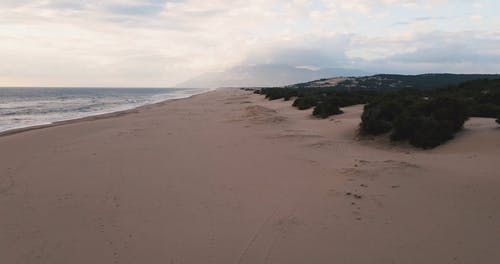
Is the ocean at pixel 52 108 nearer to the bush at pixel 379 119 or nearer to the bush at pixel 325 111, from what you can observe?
the bush at pixel 325 111

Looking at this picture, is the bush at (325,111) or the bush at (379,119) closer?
the bush at (379,119)

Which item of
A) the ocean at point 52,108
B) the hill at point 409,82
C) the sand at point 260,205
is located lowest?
the sand at point 260,205

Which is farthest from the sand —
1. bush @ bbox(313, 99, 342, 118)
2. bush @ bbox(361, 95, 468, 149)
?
bush @ bbox(313, 99, 342, 118)

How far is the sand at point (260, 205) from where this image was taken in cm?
420

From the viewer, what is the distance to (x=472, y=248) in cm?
406

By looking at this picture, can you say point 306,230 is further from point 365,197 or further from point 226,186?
point 226,186

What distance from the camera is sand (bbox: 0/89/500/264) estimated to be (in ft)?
13.8

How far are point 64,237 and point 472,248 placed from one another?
512 centimetres

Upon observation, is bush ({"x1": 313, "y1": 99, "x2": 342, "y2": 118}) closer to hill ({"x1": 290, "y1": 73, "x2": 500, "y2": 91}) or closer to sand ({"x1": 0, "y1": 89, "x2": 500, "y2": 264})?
sand ({"x1": 0, "y1": 89, "x2": 500, "y2": 264})

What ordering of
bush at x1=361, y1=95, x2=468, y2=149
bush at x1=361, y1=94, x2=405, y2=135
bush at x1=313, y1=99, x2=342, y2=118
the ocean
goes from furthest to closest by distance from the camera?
1. the ocean
2. bush at x1=313, y1=99, x2=342, y2=118
3. bush at x1=361, y1=94, x2=405, y2=135
4. bush at x1=361, y1=95, x2=468, y2=149

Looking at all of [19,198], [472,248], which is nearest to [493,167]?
[472,248]

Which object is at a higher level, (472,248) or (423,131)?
(423,131)

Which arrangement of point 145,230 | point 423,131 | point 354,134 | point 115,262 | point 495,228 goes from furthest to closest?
1. point 354,134
2. point 423,131
3. point 145,230
4. point 495,228
5. point 115,262

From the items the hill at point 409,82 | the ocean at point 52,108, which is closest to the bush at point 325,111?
the ocean at point 52,108
